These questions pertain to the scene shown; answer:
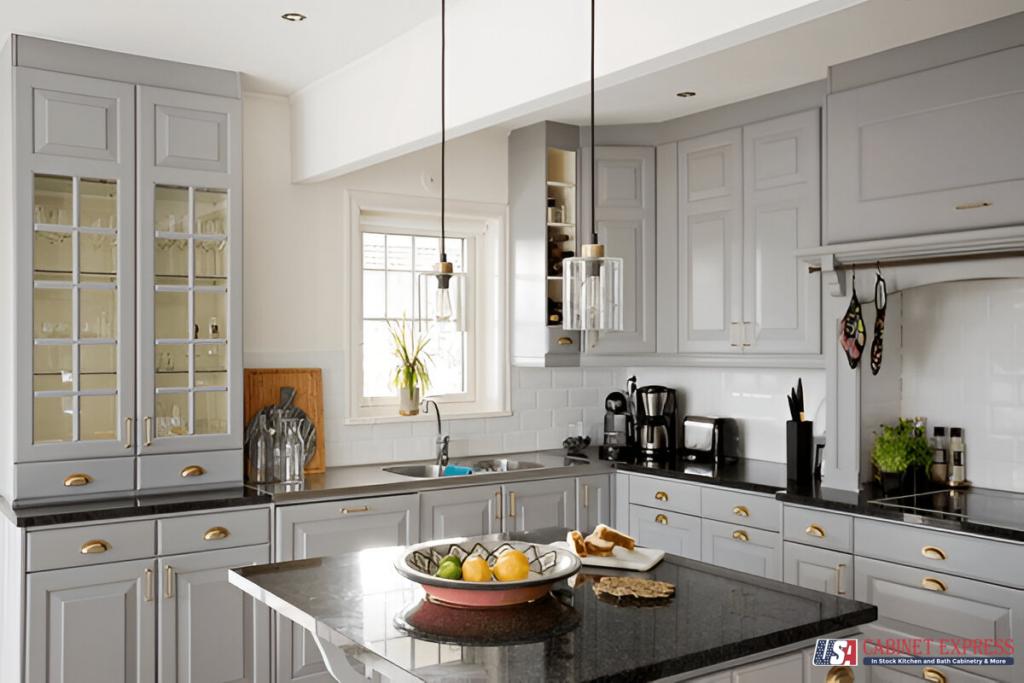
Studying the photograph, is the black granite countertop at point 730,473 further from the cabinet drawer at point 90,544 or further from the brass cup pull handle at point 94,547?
the brass cup pull handle at point 94,547

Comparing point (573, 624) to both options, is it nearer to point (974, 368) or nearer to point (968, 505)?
point (968, 505)

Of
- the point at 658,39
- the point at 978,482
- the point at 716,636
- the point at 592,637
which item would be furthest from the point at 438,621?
the point at 978,482

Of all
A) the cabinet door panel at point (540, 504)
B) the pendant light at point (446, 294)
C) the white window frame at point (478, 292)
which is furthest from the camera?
the white window frame at point (478, 292)

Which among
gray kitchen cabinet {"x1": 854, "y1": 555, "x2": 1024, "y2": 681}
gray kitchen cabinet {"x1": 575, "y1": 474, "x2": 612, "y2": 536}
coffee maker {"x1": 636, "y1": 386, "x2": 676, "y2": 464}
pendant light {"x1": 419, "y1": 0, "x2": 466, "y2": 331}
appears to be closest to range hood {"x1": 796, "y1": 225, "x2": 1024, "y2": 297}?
gray kitchen cabinet {"x1": 854, "y1": 555, "x2": 1024, "y2": 681}

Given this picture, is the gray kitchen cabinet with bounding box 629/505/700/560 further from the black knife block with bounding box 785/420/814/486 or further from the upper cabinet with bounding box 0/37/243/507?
the upper cabinet with bounding box 0/37/243/507

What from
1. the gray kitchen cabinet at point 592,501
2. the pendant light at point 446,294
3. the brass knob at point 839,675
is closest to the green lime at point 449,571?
the pendant light at point 446,294

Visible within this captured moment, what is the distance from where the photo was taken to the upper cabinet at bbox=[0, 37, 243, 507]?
3.38 meters

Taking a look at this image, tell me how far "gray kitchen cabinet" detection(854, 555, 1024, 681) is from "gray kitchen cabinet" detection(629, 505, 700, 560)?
0.92 meters

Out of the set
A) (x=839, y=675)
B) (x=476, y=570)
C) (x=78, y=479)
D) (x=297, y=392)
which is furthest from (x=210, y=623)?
(x=839, y=675)

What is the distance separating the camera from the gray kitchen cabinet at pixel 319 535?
143 inches

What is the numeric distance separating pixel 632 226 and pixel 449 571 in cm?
289

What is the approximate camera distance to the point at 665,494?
13.9 ft

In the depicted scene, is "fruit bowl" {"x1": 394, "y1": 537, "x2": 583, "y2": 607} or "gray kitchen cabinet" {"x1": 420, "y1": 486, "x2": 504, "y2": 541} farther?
"gray kitchen cabinet" {"x1": 420, "y1": 486, "x2": 504, "y2": 541}

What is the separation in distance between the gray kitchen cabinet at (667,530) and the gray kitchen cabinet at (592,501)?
142 mm
